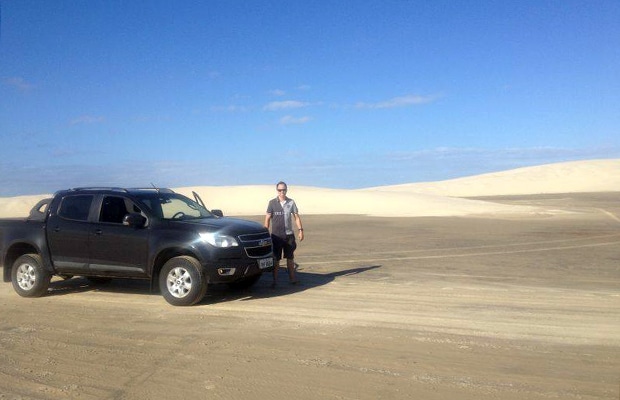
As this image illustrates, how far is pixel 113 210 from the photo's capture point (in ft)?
32.4

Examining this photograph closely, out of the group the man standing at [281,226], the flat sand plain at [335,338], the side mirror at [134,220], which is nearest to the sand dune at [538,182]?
the man standing at [281,226]

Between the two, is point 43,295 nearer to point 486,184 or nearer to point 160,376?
point 160,376

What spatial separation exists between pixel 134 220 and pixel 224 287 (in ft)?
7.80

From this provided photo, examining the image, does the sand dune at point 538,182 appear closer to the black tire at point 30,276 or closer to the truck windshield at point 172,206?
the truck windshield at point 172,206

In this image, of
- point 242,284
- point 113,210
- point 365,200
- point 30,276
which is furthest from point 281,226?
point 365,200

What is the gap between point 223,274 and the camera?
29.1 feet

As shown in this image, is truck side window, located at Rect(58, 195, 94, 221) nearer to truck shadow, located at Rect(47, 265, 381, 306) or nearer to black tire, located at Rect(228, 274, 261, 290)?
truck shadow, located at Rect(47, 265, 381, 306)

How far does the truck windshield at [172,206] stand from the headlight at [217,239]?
41.6 inches

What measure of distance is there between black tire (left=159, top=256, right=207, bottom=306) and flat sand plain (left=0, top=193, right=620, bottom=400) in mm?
194

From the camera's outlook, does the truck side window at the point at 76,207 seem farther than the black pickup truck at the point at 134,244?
Yes

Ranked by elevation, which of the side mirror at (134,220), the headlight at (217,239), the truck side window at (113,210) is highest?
the truck side window at (113,210)

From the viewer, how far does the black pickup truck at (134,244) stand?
8.95 m

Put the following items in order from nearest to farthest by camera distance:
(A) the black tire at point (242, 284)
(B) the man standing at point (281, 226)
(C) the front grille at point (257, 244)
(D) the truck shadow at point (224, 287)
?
1. (C) the front grille at point (257, 244)
2. (D) the truck shadow at point (224, 287)
3. (A) the black tire at point (242, 284)
4. (B) the man standing at point (281, 226)

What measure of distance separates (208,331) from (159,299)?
258cm
